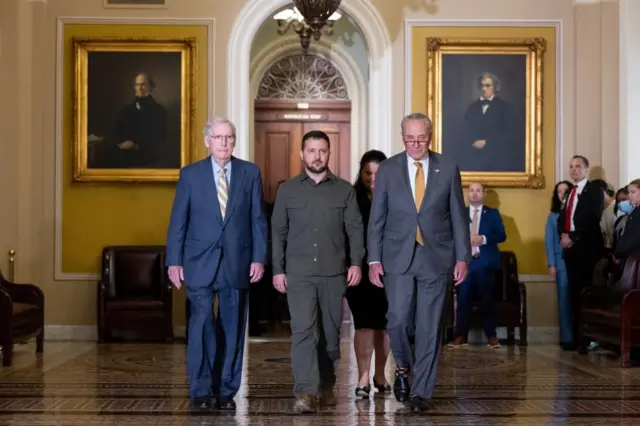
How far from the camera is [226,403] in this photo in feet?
20.8

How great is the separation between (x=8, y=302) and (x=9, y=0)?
355cm

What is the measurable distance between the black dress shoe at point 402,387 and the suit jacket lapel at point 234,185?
1.38 meters

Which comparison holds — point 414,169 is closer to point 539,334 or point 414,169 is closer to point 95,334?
point 539,334

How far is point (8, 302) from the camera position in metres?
9.05

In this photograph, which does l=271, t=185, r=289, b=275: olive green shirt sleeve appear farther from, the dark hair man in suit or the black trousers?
the black trousers

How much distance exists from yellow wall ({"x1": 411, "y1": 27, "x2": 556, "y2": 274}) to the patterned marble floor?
4.95ft

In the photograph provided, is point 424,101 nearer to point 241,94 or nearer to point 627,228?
point 241,94

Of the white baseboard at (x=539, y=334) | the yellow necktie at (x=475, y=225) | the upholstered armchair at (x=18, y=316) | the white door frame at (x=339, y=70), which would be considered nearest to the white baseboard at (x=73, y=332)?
the upholstered armchair at (x=18, y=316)

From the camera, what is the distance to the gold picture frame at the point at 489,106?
11.4m

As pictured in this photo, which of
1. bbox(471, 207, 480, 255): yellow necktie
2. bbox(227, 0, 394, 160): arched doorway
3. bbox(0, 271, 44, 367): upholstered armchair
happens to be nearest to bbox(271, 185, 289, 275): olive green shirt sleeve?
bbox(0, 271, 44, 367): upholstered armchair

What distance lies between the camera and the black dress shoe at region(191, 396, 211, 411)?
6.31 meters

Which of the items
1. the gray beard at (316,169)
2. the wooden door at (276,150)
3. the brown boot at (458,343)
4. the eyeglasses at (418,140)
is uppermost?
the wooden door at (276,150)

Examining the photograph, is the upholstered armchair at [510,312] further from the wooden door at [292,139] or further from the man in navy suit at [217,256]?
the wooden door at [292,139]

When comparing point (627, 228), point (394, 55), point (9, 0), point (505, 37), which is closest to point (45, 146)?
point (9, 0)
